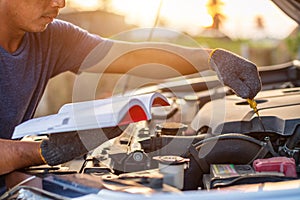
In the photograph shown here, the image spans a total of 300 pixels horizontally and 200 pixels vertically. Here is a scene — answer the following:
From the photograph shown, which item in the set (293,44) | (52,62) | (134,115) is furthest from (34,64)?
(293,44)

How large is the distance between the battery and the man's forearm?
0.69m

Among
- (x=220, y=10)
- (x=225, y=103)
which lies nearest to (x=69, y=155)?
(x=225, y=103)

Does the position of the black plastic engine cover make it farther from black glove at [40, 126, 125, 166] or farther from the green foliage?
the green foliage

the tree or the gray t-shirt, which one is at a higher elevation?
the tree

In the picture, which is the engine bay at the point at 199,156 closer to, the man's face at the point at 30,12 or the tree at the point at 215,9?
the man's face at the point at 30,12

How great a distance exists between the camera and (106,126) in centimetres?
143

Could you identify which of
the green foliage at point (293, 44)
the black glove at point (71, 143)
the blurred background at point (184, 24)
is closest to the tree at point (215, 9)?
the blurred background at point (184, 24)

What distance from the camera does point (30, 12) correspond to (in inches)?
77.0

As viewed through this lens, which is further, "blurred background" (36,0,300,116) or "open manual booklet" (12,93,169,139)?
"blurred background" (36,0,300,116)

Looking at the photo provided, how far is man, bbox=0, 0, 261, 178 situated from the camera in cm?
163

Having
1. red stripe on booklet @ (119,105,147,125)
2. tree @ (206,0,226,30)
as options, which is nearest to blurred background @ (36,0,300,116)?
tree @ (206,0,226,30)

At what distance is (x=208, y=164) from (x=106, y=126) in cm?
39

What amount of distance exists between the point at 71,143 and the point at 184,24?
3604 mm

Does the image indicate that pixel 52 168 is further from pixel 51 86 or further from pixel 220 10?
pixel 51 86
